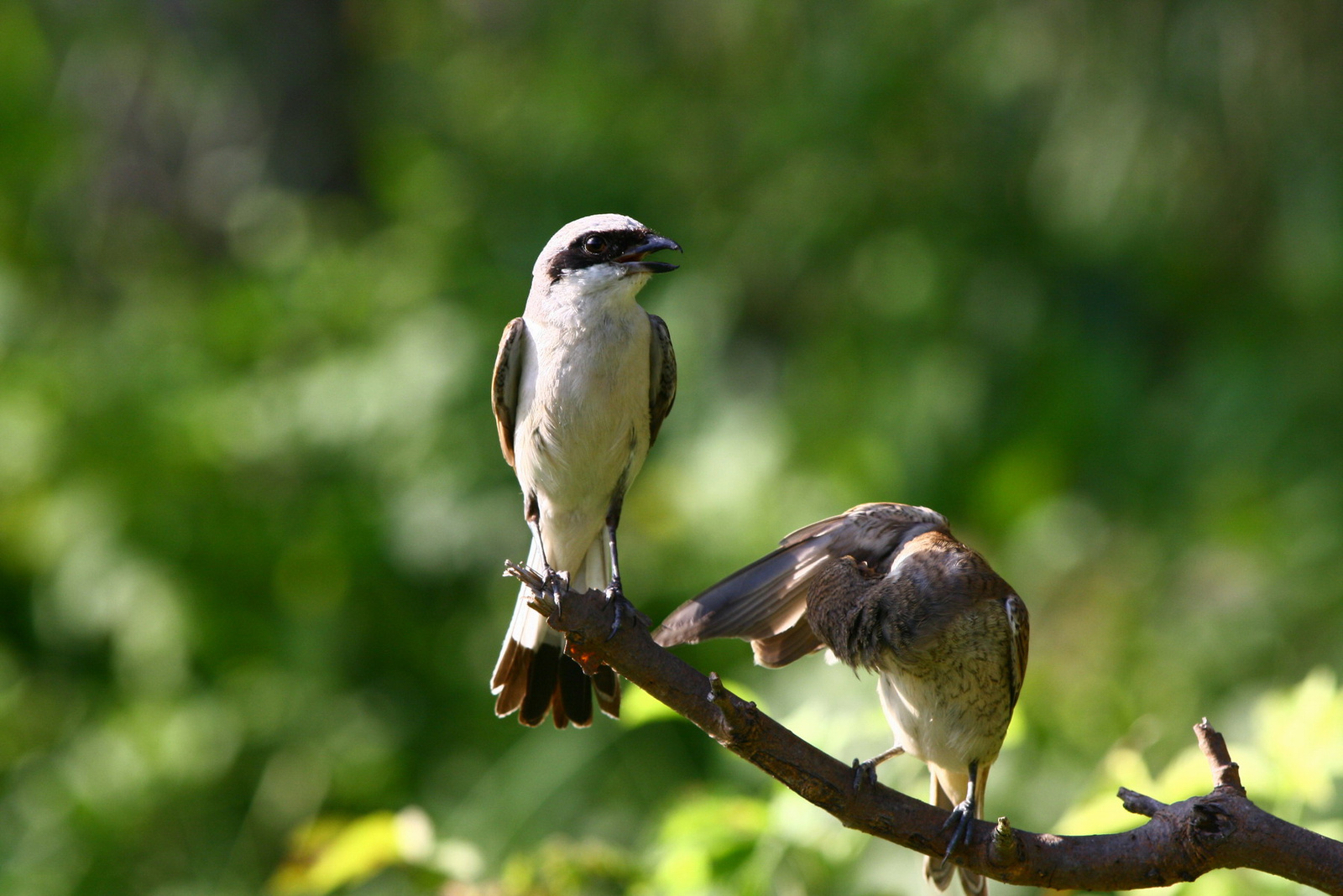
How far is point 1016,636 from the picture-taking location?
7.30 ft

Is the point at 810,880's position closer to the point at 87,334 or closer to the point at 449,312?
the point at 449,312

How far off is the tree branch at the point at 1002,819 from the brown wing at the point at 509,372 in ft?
3.35

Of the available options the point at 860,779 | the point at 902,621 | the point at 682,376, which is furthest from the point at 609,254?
the point at 682,376

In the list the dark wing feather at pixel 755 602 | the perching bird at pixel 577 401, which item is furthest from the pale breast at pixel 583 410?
the dark wing feather at pixel 755 602

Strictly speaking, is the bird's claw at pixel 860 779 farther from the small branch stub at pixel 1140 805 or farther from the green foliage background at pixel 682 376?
the green foliage background at pixel 682 376

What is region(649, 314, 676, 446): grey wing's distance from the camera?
2949 mm

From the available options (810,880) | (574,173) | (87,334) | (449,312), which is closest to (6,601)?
(87,334)

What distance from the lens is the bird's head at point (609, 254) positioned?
109 inches

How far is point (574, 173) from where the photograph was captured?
7930 millimetres

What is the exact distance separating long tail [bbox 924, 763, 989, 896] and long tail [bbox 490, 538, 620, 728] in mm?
751

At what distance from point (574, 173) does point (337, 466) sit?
256 cm

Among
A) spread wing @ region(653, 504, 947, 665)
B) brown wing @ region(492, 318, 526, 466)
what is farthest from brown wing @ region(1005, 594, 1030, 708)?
brown wing @ region(492, 318, 526, 466)

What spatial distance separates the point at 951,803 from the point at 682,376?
165 inches

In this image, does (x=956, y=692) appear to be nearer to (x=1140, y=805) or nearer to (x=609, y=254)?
(x=1140, y=805)
